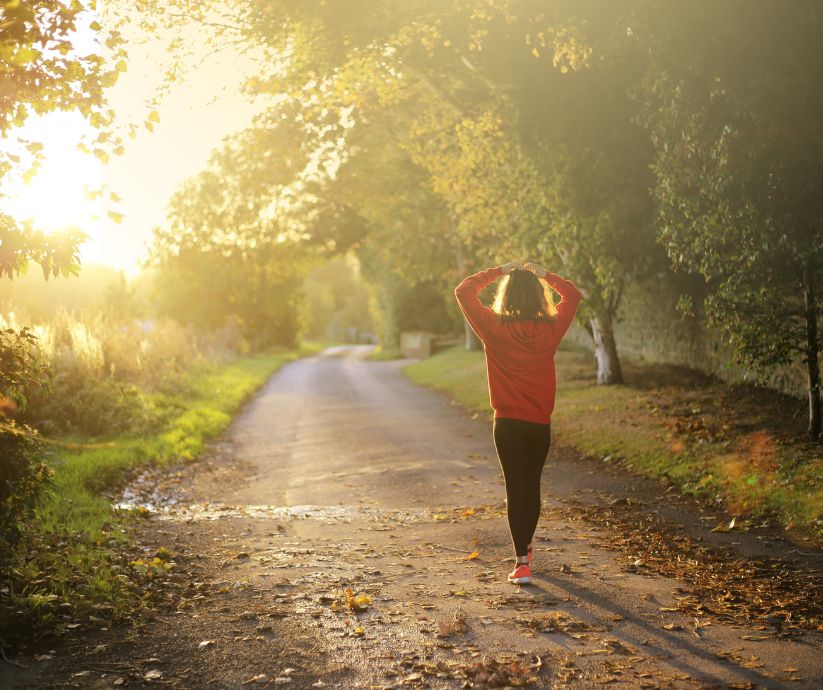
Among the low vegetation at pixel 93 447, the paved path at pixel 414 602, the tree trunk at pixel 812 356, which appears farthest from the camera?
the tree trunk at pixel 812 356

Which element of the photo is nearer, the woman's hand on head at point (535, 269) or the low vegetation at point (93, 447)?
the low vegetation at point (93, 447)

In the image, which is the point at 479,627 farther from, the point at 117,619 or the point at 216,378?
the point at 216,378

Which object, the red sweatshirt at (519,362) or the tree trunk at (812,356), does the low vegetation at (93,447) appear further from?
the tree trunk at (812,356)

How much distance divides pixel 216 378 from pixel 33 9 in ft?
73.9

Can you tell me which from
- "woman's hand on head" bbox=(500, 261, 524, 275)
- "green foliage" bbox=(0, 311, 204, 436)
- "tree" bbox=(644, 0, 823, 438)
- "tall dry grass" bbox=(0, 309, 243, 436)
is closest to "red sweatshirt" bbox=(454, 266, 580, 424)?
"woman's hand on head" bbox=(500, 261, 524, 275)

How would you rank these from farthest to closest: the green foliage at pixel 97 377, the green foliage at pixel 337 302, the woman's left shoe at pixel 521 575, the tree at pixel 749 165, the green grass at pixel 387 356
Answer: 1. the green foliage at pixel 337 302
2. the green grass at pixel 387 356
3. the green foliage at pixel 97 377
4. the tree at pixel 749 165
5. the woman's left shoe at pixel 521 575

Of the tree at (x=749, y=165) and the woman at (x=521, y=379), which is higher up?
the tree at (x=749, y=165)

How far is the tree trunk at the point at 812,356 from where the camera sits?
11305 millimetres

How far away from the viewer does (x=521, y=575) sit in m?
6.67

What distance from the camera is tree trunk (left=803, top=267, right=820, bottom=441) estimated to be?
11.3 metres

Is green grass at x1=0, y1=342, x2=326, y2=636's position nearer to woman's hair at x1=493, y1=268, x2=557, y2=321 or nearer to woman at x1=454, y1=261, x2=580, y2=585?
woman at x1=454, y1=261, x2=580, y2=585

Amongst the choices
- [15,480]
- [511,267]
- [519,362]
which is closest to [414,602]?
[519,362]

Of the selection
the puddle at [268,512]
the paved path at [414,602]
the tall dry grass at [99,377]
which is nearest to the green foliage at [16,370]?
the paved path at [414,602]

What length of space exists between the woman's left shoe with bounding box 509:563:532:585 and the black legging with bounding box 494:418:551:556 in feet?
0.43
